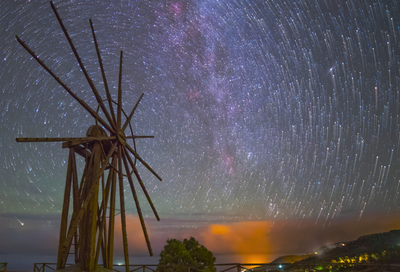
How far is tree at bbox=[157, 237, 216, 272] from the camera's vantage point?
525 inches

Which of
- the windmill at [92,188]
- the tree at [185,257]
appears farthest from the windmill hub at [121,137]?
the tree at [185,257]

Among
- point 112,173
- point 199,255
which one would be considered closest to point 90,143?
point 112,173

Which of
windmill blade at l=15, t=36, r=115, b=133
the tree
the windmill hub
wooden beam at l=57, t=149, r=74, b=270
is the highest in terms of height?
windmill blade at l=15, t=36, r=115, b=133

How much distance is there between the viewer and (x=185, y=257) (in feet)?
44.7

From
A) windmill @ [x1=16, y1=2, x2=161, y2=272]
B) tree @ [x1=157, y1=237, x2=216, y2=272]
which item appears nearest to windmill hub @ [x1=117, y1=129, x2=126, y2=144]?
windmill @ [x1=16, y1=2, x2=161, y2=272]

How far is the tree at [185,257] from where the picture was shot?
13.3 meters

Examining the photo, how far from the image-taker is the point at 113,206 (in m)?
13.1

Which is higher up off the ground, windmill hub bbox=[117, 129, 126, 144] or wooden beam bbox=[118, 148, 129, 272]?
windmill hub bbox=[117, 129, 126, 144]

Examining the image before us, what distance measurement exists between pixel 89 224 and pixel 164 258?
4487mm

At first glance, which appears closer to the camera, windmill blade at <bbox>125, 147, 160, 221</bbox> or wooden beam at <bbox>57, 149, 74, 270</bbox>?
wooden beam at <bbox>57, 149, 74, 270</bbox>

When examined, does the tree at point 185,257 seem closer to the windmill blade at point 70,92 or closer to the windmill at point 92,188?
the windmill at point 92,188

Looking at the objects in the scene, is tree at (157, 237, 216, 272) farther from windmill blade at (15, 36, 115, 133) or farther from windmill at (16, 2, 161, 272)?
windmill blade at (15, 36, 115, 133)

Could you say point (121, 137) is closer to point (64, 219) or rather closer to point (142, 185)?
point (142, 185)

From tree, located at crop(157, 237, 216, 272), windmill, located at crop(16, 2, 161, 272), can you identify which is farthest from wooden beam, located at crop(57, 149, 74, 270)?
tree, located at crop(157, 237, 216, 272)
